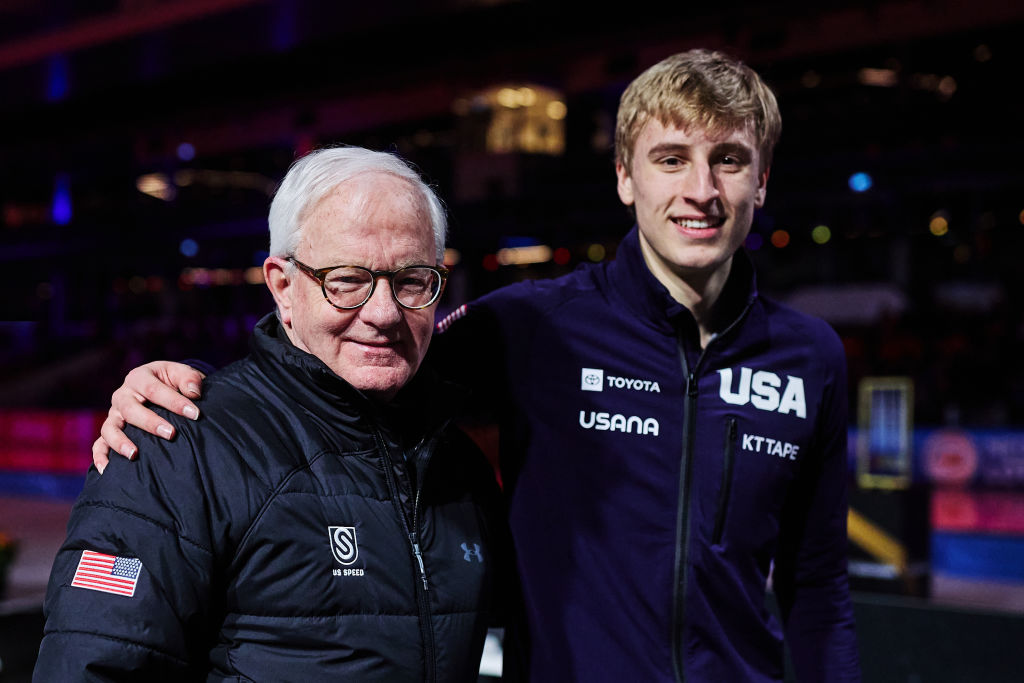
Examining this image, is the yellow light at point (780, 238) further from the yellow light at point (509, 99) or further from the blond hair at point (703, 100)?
the blond hair at point (703, 100)

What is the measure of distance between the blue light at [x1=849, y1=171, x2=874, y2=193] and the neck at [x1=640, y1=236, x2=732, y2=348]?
11430 mm

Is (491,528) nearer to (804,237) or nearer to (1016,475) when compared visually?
(1016,475)

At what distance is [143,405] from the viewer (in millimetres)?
1304

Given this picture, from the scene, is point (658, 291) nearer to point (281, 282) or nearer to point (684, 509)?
point (684, 509)

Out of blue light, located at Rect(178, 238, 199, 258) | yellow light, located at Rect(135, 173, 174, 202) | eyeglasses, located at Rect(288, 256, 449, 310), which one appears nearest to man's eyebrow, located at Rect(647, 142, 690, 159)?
eyeglasses, located at Rect(288, 256, 449, 310)

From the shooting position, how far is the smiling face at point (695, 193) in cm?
160

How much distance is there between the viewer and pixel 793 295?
663 inches

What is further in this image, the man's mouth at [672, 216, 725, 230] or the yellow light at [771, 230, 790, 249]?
the yellow light at [771, 230, 790, 249]

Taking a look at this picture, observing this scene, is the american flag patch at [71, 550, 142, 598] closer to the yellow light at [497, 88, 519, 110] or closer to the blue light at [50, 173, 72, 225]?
the yellow light at [497, 88, 519, 110]

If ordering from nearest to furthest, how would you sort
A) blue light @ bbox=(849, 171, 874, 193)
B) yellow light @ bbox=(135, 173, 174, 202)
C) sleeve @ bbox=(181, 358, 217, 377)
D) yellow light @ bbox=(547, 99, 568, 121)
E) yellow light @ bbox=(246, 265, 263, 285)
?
sleeve @ bbox=(181, 358, 217, 377)
blue light @ bbox=(849, 171, 874, 193)
yellow light @ bbox=(547, 99, 568, 121)
yellow light @ bbox=(246, 265, 263, 285)
yellow light @ bbox=(135, 173, 174, 202)

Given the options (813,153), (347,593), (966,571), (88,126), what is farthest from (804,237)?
(347,593)

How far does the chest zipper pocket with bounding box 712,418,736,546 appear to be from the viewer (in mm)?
1595

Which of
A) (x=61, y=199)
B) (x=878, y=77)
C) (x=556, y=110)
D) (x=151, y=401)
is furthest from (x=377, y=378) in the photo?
(x=61, y=199)

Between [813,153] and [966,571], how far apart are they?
318 inches
